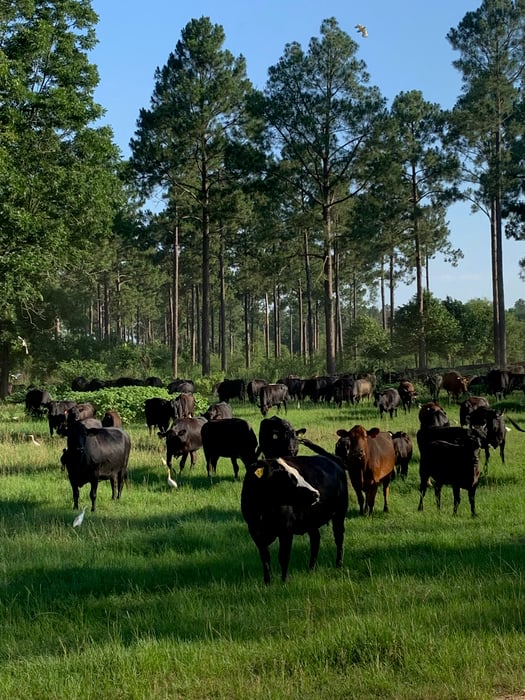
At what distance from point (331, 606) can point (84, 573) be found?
310 cm

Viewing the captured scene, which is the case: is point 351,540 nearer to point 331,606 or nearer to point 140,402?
point 331,606

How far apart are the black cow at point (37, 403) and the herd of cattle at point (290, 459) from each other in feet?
18.3

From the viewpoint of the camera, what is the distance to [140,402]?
79.2 ft

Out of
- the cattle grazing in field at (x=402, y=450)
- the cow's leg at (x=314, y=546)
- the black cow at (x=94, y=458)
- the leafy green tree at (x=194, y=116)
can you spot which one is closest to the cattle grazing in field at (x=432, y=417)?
the cattle grazing in field at (x=402, y=450)

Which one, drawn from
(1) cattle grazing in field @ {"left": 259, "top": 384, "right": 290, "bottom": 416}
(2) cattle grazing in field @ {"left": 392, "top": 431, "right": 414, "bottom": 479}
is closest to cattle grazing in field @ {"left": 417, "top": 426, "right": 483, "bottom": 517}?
(2) cattle grazing in field @ {"left": 392, "top": 431, "right": 414, "bottom": 479}

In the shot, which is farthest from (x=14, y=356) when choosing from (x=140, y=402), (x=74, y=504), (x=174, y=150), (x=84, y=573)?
(x=84, y=573)

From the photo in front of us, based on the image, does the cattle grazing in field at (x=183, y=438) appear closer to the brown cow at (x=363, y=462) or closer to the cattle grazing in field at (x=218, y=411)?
the cattle grazing in field at (x=218, y=411)

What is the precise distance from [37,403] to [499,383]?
19.3 meters

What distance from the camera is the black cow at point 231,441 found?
567 inches

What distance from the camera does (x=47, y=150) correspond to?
28.0m

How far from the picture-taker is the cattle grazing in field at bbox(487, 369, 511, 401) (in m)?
29.2

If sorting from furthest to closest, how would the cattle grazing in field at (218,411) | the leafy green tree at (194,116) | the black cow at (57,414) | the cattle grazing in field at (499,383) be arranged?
the leafy green tree at (194,116) → the cattle grazing in field at (499,383) → the black cow at (57,414) → the cattle grazing in field at (218,411)

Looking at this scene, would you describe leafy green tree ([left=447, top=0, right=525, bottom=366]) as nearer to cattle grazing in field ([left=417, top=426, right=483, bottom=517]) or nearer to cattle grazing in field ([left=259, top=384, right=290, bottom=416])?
cattle grazing in field ([left=259, top=384, right=290, bottom=416])

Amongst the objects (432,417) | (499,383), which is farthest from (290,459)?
(499,383)
